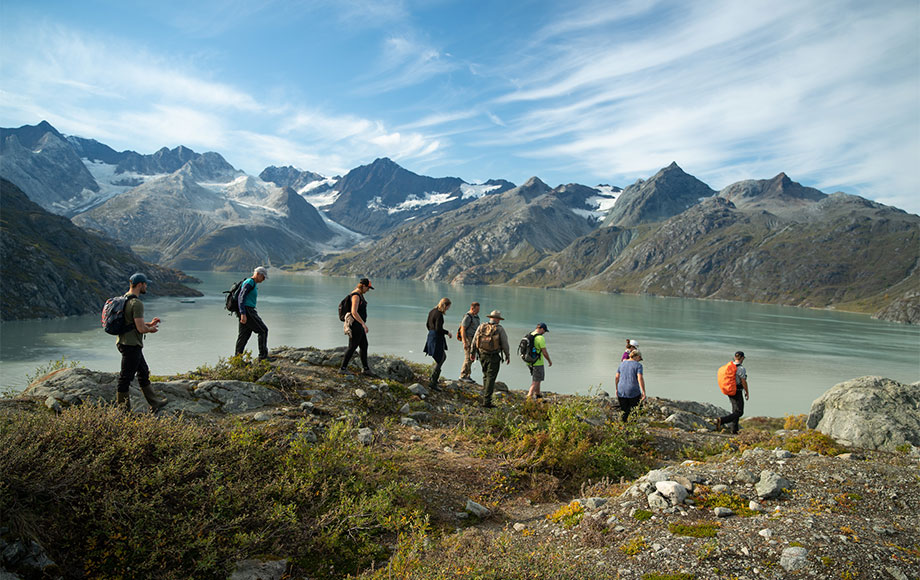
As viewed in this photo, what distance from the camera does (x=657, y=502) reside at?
650 centimetres

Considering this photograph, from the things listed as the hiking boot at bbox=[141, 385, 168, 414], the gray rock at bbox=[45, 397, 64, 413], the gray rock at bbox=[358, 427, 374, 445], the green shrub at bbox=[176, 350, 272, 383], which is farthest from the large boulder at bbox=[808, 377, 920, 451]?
the gray rock at bbox=[45, 397, 64, 413]

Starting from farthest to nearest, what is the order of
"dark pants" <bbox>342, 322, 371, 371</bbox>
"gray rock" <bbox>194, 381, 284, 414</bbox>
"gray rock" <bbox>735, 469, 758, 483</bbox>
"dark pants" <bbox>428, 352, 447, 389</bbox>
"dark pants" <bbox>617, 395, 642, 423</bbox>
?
"dark pants" <bbox>428, 352, 447, 389</bbox>, "dark pants" <bbox>617, 395, 642, 423</bbox>, "dark pants" <bbox>342, 322, 371, 371</bbox>, "gray rock" <bbox>194, 381, 284, 414</bbox>, "gray rock" <bbox>735, 469, 758, 483</bbox>

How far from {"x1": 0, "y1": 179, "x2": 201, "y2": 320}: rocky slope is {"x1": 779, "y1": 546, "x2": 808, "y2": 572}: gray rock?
89.4 metres

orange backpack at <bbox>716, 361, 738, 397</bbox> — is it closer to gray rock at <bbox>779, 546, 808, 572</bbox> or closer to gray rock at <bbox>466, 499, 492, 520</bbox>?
gray rock at <bbox>779, 546, 808, 572</bbox>

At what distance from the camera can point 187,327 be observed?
5931 centimetres

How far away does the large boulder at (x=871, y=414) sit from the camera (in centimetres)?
1379

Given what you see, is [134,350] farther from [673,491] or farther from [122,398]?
[673,491]

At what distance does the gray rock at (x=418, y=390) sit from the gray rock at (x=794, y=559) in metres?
9.19

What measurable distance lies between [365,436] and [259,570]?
13.4 feet

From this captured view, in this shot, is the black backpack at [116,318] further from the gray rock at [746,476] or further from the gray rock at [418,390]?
the gray rock at [746,476]

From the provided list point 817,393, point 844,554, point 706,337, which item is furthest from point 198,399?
point 706,337

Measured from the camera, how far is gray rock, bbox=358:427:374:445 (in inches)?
348

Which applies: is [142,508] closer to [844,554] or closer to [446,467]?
[446,467]

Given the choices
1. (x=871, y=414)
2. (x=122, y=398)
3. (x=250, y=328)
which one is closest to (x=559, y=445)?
(x=122, y=398)
